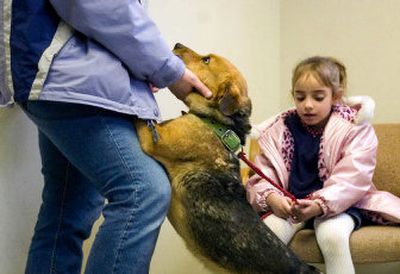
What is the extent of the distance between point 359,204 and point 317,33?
5.47 ft

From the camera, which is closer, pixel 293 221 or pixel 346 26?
pixel 293 221

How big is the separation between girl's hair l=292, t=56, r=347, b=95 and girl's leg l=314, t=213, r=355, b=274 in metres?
0.74

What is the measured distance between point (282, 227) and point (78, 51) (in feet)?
3.89

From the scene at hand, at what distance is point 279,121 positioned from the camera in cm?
252

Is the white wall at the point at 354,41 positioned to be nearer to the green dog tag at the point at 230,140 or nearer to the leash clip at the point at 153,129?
the green dog tag at the point at 230,140

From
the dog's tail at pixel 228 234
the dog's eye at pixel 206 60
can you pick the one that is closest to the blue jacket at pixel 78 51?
the dog's tail at pixel 228 234

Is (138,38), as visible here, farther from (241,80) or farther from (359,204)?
(359,204)

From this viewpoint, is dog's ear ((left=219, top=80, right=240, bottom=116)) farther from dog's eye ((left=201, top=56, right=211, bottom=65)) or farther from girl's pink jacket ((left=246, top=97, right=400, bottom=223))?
girl's pink jacket ((left=246, top=97, right=400, bottom=223))

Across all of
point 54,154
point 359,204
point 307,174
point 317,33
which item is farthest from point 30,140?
point 317,33

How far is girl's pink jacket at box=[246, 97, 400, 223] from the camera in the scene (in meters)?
2.11

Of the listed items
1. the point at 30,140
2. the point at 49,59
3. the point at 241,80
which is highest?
the point at 49,59

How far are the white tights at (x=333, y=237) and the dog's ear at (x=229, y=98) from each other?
0.61 m

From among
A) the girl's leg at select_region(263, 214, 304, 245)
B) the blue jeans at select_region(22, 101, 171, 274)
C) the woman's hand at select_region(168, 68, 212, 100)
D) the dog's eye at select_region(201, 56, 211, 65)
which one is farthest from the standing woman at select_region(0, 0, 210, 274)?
the girl's leg at select_region(263, 214, 304, 245)

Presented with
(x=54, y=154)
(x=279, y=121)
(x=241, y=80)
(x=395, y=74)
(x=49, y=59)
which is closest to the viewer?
(x=49, y=59)
